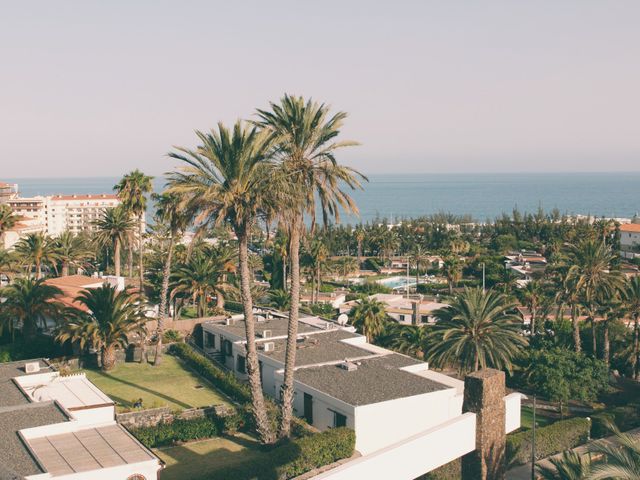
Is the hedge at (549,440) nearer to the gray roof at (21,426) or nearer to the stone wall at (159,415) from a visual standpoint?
the stone wall at (159,415)

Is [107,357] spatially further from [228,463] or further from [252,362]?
[228,463]

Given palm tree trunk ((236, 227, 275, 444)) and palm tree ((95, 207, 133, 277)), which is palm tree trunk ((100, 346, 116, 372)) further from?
palm tree ((95, 207, 133, 277))

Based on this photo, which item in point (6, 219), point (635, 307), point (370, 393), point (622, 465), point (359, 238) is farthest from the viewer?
point (359, 238)

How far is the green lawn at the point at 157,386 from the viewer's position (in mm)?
35188

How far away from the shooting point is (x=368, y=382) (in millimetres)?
33062

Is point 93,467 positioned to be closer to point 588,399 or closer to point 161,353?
point 161,353

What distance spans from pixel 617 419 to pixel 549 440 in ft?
23.9

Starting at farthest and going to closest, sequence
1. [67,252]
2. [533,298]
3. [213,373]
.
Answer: [67,252]
[533,298]
[213,373]

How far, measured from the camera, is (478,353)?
39125 mm

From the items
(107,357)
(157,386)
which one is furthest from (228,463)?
(107,357)

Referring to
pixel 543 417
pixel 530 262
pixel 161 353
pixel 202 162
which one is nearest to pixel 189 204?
pixel 202 162

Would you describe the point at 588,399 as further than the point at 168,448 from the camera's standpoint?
Yes

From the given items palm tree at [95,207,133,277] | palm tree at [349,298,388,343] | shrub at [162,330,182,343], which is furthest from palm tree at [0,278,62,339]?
palm tree at [349,298,388,343]

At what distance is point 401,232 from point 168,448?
112144 mm
